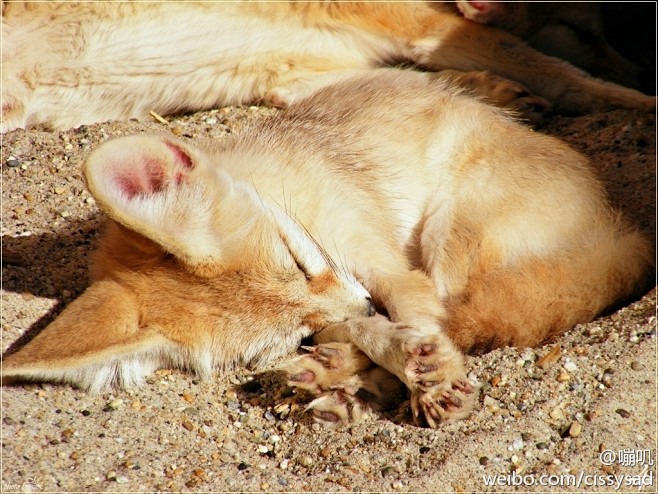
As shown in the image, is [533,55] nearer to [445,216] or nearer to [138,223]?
[445,216]

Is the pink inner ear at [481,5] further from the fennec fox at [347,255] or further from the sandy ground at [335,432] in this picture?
the sandy ground at [335,432]

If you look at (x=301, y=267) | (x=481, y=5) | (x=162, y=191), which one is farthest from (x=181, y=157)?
(x=481, y=5)

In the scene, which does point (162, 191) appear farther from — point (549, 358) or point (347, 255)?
point (549, 358)

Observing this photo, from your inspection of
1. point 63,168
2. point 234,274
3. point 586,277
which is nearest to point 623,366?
point 586,277

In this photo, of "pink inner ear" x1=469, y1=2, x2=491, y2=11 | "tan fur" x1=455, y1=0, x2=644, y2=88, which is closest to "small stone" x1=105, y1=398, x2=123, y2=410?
"pink inner ear" x1=469, y1=2, x2=491, y2=11

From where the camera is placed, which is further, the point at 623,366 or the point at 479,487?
the point at 623,366

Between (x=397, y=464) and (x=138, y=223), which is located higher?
(x=138, y=223)

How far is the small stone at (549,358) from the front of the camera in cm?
317

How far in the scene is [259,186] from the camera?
3.39m

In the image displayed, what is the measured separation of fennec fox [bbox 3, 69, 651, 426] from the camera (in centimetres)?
291

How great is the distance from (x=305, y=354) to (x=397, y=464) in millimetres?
541

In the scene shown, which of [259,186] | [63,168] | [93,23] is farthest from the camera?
[93,23]

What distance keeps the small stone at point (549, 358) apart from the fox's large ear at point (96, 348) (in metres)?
1.38

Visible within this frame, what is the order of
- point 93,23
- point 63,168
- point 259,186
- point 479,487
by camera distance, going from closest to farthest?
point 479,487 → point 259,186 → point 63,168 → point 93,23
